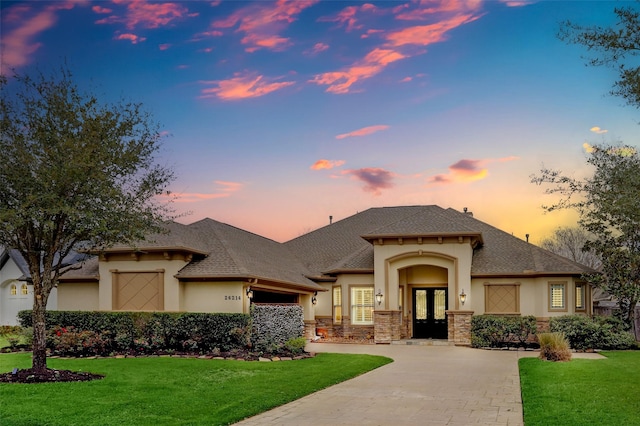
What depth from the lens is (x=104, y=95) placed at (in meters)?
14.4

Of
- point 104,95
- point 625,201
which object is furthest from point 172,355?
point 625,201

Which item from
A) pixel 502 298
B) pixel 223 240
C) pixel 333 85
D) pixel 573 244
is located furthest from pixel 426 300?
pixel 573 244

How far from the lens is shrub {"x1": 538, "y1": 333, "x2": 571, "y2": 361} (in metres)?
18.1

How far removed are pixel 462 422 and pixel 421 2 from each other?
1040cm

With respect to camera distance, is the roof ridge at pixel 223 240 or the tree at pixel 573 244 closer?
the roof ridge at pixel 223 240

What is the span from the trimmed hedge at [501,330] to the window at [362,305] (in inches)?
185

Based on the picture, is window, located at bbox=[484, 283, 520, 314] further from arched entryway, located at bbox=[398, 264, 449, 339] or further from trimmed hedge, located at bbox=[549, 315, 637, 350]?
trimmed hedge, located at bbox=[549, 315, 637, 350]

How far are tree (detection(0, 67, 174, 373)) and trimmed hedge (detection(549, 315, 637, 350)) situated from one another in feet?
52.7

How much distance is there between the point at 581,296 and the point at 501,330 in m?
4.24

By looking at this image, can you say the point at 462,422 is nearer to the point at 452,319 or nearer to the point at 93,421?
the point at 93,421

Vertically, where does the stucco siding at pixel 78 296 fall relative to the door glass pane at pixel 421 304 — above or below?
above

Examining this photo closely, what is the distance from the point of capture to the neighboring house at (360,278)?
21703 mm

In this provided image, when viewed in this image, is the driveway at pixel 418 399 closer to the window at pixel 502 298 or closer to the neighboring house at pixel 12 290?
the window at pixel 502 298

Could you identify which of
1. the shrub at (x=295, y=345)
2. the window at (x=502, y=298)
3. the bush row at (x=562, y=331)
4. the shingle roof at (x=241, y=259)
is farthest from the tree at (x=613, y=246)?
the shingle roof at (x=241, y=259)
